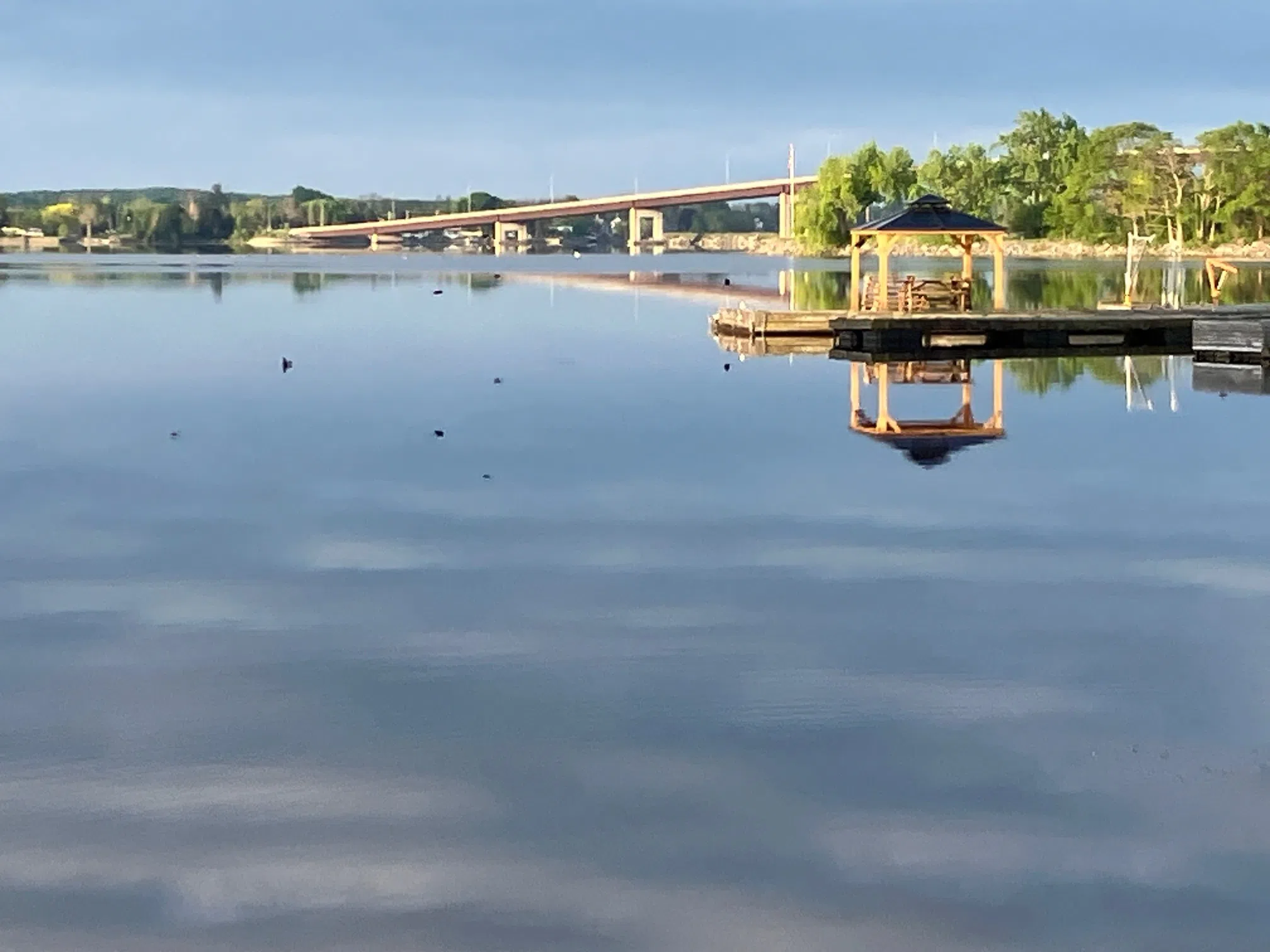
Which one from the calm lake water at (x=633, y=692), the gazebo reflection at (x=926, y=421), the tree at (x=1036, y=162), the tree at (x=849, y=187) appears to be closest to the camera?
the calm lake water at (x=633, y=692)

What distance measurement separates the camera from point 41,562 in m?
13.8

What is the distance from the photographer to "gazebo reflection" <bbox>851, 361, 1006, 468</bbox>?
21438 millimetres

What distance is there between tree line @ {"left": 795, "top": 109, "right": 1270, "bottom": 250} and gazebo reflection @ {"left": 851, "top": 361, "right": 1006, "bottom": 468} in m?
69.9

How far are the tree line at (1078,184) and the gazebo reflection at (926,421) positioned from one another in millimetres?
69875

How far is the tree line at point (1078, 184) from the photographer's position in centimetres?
10900

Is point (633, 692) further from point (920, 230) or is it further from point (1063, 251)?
point (1063, 251)

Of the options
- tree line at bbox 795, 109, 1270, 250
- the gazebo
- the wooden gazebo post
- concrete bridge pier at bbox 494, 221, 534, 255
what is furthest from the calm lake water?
concrete bridge pier at bbox 494, 221, 534, 255

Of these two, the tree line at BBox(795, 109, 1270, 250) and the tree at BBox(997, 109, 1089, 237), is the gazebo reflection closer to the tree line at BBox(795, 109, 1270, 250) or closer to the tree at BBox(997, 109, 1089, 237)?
the tree line at BBox(795, 109, 1270, 250)

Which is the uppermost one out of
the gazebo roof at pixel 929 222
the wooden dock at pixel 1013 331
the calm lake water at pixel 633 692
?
the gazebo roof at pixel 929 222

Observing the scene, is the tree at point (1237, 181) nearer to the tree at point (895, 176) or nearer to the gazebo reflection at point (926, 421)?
the tree at point (895, 176)

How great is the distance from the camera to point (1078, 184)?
401 feet

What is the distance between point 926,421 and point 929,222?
1040 cm

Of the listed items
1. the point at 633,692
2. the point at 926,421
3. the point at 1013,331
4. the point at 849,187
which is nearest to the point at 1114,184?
the point at 849,187

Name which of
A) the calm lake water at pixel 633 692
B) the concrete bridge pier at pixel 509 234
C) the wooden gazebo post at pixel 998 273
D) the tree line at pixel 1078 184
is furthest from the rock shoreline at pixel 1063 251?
the calm lake water at pixel 633 692
